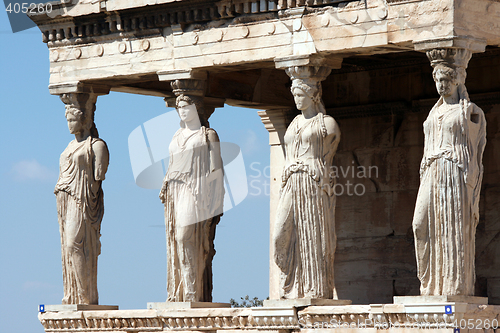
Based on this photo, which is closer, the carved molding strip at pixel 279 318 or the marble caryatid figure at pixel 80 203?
the carved molding strip at pixel 279 318

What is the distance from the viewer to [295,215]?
1510 centimetres

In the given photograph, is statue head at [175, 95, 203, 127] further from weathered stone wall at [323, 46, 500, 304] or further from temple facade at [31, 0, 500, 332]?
weathered stone wall at [323, 46, 500, 304]

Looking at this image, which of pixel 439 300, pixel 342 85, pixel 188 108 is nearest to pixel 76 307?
pixel 188 108

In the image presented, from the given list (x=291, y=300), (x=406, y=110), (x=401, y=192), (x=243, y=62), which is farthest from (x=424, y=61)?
(x=291, y=300)

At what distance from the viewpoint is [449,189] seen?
45.9 feet

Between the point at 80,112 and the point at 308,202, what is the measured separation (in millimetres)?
3788

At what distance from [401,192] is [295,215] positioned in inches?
144

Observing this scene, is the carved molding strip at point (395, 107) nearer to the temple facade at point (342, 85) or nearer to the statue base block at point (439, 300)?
the temple facade at point (342, 85)

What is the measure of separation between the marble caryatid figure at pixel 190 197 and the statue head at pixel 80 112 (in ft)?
4.82

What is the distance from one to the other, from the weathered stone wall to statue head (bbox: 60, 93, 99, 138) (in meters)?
3.94

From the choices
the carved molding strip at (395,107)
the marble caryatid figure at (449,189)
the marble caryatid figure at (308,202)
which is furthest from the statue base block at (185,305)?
the carved molding strip at (395,107)

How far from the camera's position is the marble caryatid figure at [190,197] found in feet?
52.6

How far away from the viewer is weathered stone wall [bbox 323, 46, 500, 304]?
1761 cm

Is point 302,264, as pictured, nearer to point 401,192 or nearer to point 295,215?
point 295,215
